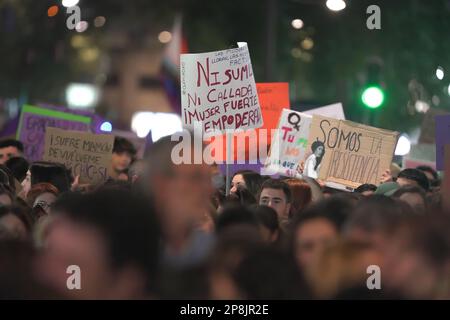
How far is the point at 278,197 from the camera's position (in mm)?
10336

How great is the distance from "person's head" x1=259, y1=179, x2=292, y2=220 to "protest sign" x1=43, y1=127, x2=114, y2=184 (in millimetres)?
2593

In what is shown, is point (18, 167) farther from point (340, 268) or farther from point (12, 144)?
Result: point (340, 268)

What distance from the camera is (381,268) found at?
5.45 m

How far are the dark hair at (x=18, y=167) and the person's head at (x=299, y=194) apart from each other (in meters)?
2.77

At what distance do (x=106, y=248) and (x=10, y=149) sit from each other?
30.4 feet

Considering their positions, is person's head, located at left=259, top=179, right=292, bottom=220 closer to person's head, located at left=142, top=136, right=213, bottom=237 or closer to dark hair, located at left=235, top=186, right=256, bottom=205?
dark hair, located at left=235, top=186, right=256, bottom=205

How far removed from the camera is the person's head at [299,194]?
1074 cm

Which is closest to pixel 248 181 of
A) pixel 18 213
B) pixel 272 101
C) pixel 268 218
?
pixel 272 101

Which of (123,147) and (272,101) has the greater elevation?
(272,101)

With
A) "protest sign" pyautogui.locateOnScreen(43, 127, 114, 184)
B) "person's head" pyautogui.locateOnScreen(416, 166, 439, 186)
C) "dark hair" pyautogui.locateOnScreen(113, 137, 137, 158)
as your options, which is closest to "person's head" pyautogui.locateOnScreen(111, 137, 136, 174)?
"dark hair" pyautogui.locateOnScreen(113, 137, 137, 158)

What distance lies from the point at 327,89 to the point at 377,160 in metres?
29.7

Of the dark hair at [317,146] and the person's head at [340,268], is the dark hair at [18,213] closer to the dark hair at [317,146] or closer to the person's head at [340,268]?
the person's head at [340,268]

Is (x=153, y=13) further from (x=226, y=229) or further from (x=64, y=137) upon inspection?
(x=226, y=229)

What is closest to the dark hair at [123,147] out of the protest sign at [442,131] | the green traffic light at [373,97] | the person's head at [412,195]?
the protest sign at [442,131]
